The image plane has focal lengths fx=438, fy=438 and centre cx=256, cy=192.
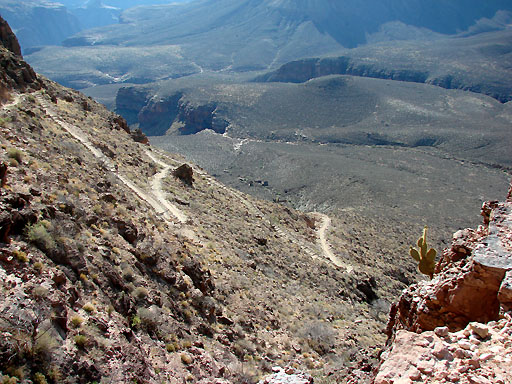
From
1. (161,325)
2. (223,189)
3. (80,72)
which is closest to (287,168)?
(223,189)

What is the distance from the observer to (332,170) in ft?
211

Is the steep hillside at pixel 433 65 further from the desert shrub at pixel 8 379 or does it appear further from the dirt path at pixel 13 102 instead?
the desert shrub at pixel 8 379

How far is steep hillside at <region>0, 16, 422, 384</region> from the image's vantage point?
670 cm

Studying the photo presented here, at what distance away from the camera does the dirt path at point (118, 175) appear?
61.1 ft

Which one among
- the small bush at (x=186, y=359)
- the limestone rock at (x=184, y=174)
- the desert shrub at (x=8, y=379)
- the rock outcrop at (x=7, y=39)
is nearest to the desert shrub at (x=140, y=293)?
the small bush at (x=186, y=359)

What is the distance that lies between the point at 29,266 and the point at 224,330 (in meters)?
5.38

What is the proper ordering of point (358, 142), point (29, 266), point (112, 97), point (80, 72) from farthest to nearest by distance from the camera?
point (80, 72)
point (112, 97)
point (358, 142)
point (29, 266)

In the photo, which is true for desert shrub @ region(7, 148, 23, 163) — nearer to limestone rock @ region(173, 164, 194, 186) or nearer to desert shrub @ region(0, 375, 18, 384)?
desert shrub @ region(0, 375, 18, 384)

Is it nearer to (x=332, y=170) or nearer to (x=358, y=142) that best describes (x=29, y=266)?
(x=332, y=170)

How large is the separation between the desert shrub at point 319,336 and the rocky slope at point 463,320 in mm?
4321

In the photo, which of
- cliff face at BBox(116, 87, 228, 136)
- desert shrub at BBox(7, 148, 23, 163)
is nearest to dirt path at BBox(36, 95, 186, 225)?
desert shrub at BBox(7, 148, 23, 163)

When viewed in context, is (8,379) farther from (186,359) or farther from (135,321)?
(186,359)

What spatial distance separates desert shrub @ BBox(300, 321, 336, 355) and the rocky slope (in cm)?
432

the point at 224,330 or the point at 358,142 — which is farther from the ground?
the point at 224,330
